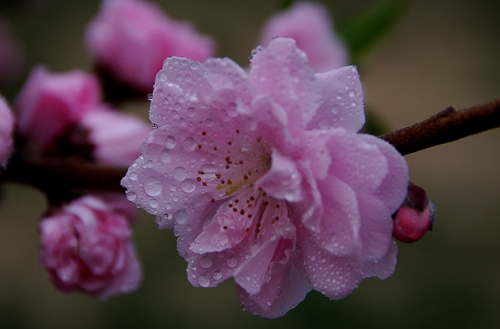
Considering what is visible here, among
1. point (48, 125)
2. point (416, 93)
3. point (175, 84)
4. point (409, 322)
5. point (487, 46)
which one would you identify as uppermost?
point (175, 84)

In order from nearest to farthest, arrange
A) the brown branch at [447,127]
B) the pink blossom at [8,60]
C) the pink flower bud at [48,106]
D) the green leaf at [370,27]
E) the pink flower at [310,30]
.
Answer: the brown branch at [447,127] → the pink flower bud at [48,106] → the green leaf at [370,27] → the pink flower at [310,30] → the pink blossom at [8,60]

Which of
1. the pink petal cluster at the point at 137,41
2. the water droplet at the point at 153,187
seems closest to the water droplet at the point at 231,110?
the water droplet at the point at 153,187

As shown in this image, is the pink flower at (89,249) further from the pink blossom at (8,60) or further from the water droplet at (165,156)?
the pink blossom at (8,60)

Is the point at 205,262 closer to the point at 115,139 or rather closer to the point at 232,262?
the point at 232,262

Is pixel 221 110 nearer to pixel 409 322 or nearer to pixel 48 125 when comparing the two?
pixel 48 125

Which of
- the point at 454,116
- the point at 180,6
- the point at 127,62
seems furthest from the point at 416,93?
the point at 454,116

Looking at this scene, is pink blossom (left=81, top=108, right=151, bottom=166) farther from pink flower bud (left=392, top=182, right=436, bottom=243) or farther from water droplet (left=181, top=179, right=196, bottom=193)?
pink flower bud (left=392, top=182, right=436, bottom=243)
